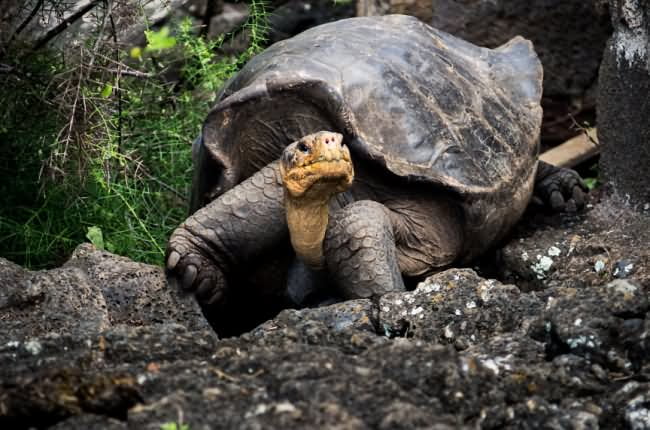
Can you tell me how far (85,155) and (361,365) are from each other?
2383 mm

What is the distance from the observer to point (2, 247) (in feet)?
16.2

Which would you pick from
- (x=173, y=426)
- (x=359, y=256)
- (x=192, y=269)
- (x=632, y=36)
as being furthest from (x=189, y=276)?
(x=173, y=426)

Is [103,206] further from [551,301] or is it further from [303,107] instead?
[551,301]

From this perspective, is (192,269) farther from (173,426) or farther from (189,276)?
(173,426)

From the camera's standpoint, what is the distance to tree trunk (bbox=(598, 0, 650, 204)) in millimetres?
4750

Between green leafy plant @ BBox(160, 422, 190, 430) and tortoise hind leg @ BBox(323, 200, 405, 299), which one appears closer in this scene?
green leafy plant @ BBox(160, 422, 190, 430)

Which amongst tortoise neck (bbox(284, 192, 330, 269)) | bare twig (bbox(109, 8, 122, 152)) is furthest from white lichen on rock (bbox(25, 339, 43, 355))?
bare twig (bbox(109, 8, 122, 152))

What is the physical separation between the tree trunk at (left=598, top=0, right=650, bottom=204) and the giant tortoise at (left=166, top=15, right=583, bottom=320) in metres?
0.36

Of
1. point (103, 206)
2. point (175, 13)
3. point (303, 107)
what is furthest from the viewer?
point (175, 13)

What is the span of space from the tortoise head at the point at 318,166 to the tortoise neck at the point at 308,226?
3.4 inches

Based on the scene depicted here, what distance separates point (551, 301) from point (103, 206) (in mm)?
2468

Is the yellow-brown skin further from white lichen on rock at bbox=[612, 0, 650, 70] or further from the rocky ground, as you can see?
white lichen on rock at bbox=[612, 0, 650, 70]

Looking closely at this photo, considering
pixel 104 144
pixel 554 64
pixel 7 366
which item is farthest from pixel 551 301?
pixel 554 64

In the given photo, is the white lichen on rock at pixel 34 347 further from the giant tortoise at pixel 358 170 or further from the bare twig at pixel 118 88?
the bare twig at pixel 118 88
